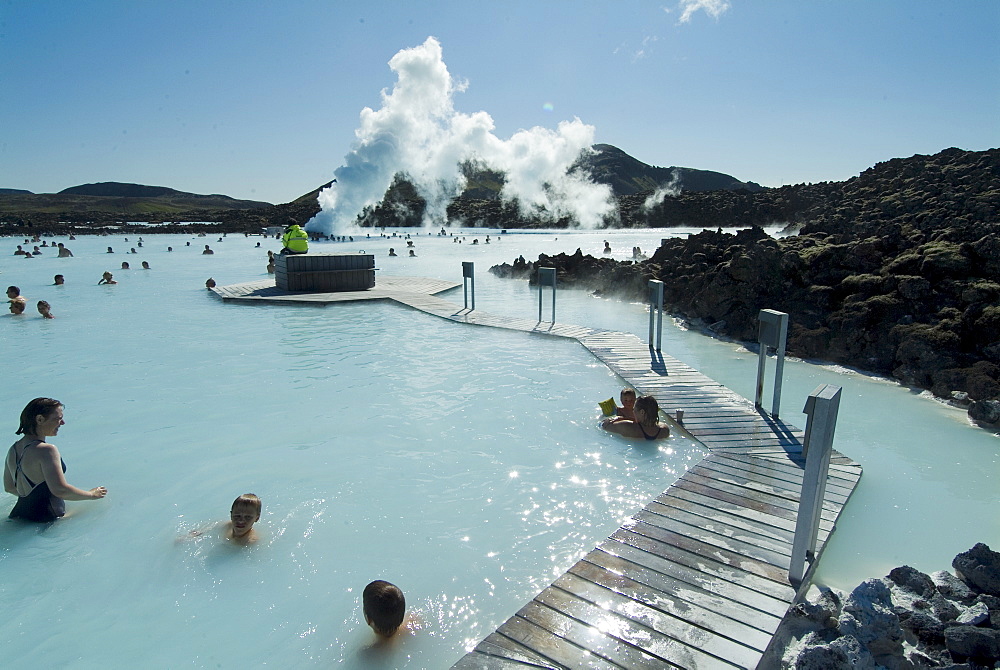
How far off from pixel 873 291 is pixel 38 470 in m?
11.5

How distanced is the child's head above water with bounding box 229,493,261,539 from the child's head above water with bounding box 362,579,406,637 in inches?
55.1

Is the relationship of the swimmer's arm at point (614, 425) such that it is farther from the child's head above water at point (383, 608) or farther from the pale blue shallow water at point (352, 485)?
the child's head above water at point (383, 608)

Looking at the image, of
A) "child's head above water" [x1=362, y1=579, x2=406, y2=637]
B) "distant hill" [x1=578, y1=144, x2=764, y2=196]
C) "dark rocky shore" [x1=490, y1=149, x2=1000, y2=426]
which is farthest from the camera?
"distant hill" [x1=578, y1=144, x2=764, y2=196]

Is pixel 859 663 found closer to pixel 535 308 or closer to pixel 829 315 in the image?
pixel 829 315

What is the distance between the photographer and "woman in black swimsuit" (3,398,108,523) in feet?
13.1

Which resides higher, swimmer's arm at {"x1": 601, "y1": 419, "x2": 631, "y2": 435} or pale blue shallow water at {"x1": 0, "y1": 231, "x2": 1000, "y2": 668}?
swimmer's arm at {"x1": 601, "y1": 419, "x2": 631, "y2": 435}

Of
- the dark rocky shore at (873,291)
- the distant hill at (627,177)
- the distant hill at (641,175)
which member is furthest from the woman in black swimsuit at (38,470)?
the distant hill at (641,175)

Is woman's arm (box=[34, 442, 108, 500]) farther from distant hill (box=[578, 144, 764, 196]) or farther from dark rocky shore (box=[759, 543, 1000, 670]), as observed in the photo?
distant hill (box=[578, 144, 764, 196])

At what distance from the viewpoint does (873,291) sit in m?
9.95

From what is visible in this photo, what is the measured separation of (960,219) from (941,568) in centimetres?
1225

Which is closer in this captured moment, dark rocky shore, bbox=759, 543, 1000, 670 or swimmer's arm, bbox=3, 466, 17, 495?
dark rocky shore, bbox=759, 543, 1000, 670

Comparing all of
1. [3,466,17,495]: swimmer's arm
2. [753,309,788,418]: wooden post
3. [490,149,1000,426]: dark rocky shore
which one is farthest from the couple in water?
[3,466,17,495]: swimmer's arm

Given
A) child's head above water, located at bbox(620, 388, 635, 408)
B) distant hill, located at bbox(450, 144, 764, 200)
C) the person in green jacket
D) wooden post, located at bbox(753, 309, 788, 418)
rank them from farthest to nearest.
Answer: distant hill, located at bbox(450, 144, 764, 200) → the person in green jacket → child's head above water, located at bbox(620, 388, 635, 408) → wooden post, located at bbox(753, 309, 788, 418)

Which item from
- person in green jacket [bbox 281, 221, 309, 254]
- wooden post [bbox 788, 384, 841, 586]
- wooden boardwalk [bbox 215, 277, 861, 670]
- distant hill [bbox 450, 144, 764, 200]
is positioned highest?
distant hill [bbox 450, 144, 764, 200]
